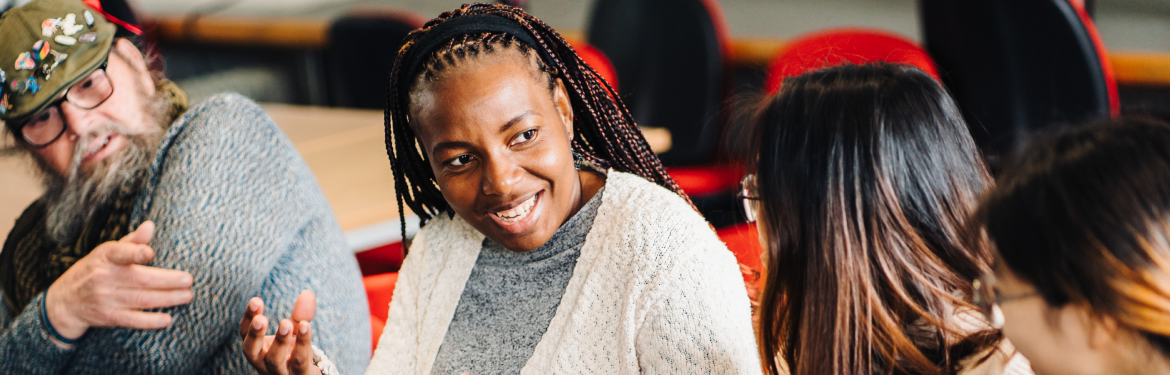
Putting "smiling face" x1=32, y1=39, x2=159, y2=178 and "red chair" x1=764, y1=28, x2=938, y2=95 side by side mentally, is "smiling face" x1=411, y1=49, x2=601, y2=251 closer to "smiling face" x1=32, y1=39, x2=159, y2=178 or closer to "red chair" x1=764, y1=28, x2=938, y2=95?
"smiling face" x1=32, y1=39, x2=159, y2=178

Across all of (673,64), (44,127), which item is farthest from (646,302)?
(673,64)

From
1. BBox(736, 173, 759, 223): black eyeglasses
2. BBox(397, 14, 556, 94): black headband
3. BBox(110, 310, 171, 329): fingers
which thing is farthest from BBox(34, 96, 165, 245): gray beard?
BBox(736, 173, 759, 223): black eyeglasses

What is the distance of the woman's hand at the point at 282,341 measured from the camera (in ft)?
3.37

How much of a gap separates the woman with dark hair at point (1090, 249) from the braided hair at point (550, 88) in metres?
0.55

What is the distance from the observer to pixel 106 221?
1382 mm

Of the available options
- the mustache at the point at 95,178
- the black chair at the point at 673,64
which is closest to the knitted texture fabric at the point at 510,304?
the mustache at the point at 95,178

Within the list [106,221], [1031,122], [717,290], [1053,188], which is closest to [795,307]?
[717,290]

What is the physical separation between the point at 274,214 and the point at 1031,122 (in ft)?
5.25

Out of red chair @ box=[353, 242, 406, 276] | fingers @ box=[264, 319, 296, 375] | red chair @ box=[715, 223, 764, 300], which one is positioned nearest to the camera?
fingers @ box=[264, 319, 296, 375]

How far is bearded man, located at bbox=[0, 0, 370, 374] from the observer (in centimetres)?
123

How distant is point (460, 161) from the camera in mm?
1059

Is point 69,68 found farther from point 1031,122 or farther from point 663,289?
point 1031,122

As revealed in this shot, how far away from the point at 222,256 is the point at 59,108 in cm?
38

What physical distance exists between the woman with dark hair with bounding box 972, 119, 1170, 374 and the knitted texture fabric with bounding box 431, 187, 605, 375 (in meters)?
0.55
